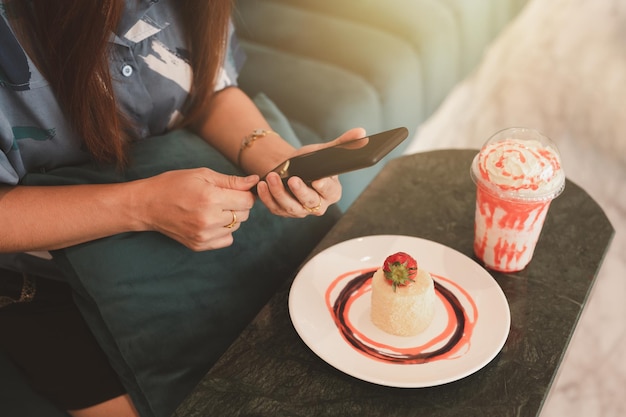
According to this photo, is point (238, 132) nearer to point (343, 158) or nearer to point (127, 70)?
point (127, 70)

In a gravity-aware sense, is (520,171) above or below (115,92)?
below

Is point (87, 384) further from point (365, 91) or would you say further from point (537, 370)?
point (365, 91)

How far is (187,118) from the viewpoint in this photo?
133cm

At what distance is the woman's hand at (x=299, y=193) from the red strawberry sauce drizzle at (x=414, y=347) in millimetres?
132

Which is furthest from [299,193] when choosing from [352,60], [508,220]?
[352,60]

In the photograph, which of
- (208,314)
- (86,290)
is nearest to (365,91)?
(208,314)

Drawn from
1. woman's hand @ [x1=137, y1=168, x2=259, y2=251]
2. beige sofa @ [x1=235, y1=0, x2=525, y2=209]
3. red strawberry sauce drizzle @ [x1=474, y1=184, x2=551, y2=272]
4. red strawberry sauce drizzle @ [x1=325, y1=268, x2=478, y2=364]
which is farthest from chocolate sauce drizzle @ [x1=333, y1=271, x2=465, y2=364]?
beige sofa @ [x1=235, y1=0, x2=525, y2=209]

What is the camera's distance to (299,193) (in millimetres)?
1011

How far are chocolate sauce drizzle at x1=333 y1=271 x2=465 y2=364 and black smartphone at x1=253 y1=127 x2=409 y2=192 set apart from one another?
0.63 feet

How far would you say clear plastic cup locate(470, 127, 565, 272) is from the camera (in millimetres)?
990

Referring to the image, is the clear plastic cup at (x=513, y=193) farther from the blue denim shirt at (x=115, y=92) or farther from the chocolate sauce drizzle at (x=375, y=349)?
the blue denim shirt at (x=115, y=92)

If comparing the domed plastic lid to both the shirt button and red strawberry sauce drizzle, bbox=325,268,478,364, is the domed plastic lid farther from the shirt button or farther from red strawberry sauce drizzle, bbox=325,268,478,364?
the shirt button

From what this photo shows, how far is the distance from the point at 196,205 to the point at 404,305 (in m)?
0.37

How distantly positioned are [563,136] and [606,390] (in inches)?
47.1
